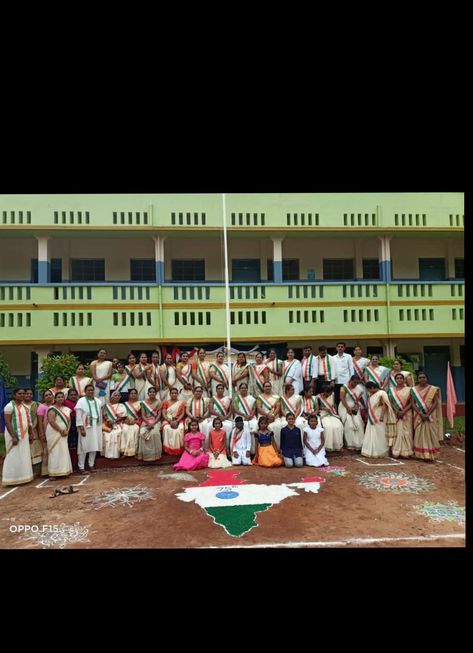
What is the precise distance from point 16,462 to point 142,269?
579 centimetres

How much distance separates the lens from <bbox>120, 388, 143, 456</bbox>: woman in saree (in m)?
5.96

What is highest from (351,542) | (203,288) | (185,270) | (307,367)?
(185,270)

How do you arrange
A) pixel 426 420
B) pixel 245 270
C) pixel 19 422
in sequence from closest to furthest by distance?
pixel 19 422 → pixel 426 420 → pixel 245 270

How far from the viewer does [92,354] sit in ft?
30.2

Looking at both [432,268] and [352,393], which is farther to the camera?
[432,268]

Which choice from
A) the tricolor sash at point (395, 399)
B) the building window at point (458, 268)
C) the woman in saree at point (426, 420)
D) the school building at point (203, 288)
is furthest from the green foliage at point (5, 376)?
the building window at point (458, 268)

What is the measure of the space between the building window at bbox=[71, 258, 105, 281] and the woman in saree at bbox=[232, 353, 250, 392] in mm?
4707

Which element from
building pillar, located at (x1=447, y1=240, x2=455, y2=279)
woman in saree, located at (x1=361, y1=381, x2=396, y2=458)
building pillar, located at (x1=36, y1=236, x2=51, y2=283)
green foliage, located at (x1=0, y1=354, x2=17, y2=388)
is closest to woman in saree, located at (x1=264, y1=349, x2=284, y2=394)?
woman in saree, located at (x1=361, y1=381, x2=396, y2=458)

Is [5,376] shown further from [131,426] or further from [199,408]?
[199,408]

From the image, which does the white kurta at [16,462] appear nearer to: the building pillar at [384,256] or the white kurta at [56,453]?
the white kurta at [56,453]

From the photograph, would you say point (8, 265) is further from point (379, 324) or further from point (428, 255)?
point (428, 255)

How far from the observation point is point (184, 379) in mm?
6875

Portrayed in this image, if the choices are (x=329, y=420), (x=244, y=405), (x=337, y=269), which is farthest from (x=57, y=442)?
(x=337, y=269)

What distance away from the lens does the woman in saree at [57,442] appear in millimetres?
5422
